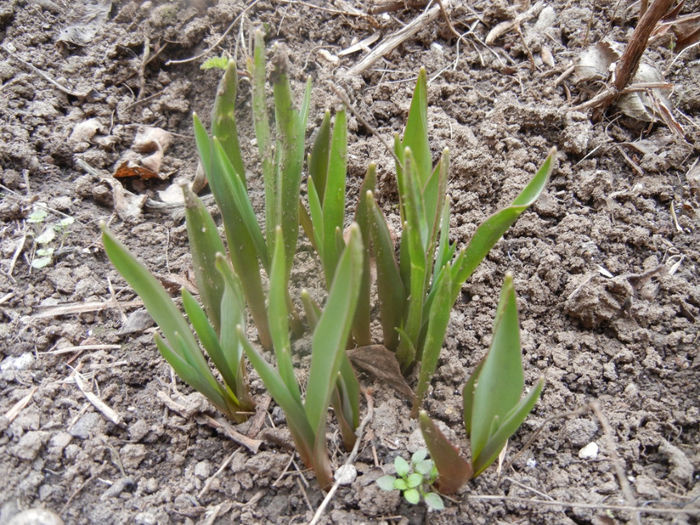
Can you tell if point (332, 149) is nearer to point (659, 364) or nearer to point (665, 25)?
point (659, 364)

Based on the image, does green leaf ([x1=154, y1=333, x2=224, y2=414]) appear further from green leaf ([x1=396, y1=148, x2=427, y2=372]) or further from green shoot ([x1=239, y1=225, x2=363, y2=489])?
green leaf ([x1=396, y1=148, x2=427, y2=372])

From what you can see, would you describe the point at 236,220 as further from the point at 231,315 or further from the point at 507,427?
the point at 507,427

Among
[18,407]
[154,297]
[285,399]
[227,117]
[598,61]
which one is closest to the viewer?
[285,399]

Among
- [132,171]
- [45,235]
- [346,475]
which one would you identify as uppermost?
[132,171]

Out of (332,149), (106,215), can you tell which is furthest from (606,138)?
(106,215)

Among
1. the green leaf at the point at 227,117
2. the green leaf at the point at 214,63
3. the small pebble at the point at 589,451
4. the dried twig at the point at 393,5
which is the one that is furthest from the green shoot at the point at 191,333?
the dried twig at the point at 393,5

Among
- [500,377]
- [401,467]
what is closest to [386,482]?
[401,467]
